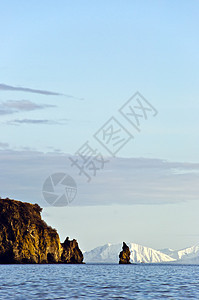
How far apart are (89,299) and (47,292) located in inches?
341

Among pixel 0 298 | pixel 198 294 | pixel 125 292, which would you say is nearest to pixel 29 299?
pixel 0 298

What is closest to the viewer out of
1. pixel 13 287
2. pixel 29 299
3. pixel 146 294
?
pixel 29 299

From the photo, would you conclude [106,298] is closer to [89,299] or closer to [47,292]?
[89,299]

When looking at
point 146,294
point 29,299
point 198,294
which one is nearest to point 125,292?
point 146,294

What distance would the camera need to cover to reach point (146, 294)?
2461 inches

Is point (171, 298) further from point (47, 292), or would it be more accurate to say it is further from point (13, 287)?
point (13, 287)

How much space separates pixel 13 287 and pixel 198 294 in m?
23.4

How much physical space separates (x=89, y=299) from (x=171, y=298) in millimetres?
8823

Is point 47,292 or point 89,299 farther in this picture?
point 47,292

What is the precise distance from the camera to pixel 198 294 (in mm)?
63562

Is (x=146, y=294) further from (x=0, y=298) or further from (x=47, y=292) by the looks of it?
(x=0, y=298)

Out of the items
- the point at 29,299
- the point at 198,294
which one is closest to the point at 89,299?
the point at 29,299

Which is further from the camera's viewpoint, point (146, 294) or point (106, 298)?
point (146, 294)

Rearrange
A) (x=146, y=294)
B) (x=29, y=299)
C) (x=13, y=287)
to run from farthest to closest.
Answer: (x=13, y=287)
(x=146, y=294)
(x=29, y=299)
